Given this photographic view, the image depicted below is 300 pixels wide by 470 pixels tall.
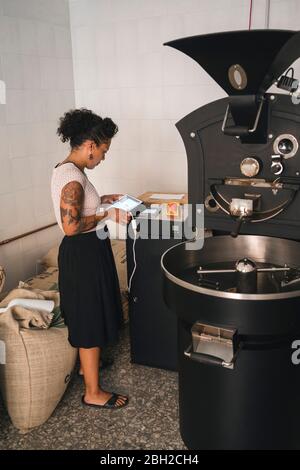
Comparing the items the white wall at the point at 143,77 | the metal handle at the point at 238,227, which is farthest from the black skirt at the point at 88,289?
the white wall at the point at 143,77

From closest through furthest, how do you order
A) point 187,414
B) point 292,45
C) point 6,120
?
1. point 292,45
2. point 187,414
3. point 6,120

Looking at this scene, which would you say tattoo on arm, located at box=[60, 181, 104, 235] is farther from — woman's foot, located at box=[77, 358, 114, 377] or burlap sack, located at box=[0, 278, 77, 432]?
woman's foot, located at box=[77, 358, 114, 377]

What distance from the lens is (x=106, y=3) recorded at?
117 inches

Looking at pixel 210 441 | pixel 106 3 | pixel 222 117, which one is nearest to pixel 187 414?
pixel 210 441

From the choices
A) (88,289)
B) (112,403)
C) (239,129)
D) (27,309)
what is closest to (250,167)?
(239,129)

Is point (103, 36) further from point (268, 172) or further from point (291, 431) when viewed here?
point (291, 431)

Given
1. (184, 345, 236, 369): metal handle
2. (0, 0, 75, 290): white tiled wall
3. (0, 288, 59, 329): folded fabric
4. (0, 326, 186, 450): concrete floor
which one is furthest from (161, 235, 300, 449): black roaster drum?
(0, 0, 75, 290): white tiled wall

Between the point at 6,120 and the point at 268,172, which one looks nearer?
the point at 268,172

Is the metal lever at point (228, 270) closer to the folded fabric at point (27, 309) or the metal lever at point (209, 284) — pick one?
the metal lever at point (209, 284)

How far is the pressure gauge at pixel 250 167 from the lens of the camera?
5.16 feet

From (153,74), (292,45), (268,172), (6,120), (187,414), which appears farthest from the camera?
(153,74)

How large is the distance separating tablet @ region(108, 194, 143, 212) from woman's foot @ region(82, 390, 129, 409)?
36.3 inches

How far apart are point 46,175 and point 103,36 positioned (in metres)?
1.04

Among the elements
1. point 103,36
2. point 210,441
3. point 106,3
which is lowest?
point 210,441
